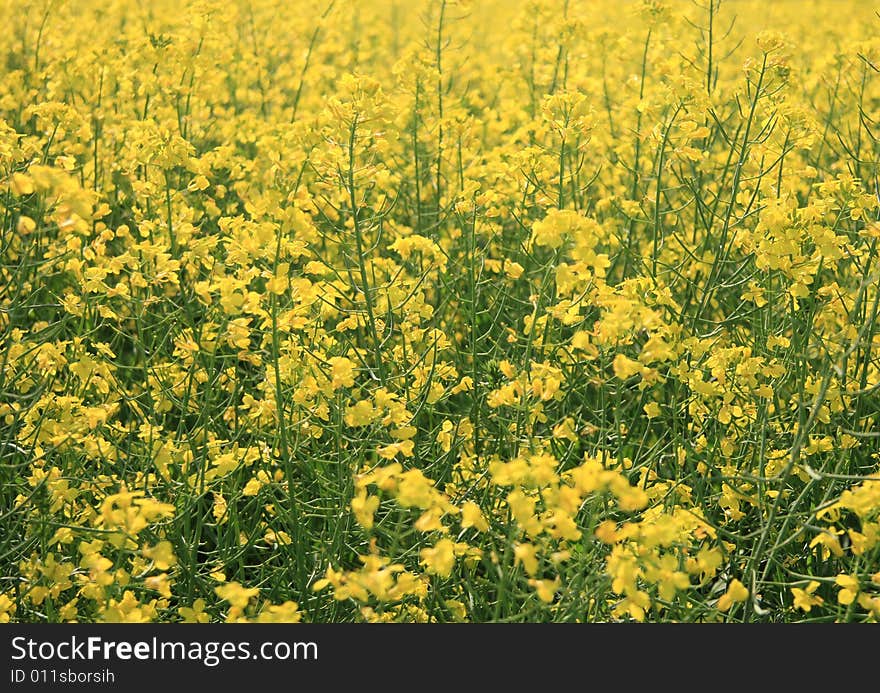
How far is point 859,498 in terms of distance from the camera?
211 centimetres

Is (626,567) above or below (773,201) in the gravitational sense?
below

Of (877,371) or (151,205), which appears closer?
(877,371)

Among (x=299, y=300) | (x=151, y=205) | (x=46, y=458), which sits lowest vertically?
(x=46, y=458)

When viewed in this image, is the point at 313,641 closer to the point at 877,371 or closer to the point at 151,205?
the point at 877,371

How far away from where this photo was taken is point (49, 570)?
100 inches

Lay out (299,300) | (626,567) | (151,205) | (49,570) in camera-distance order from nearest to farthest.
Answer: (626,567) → (49,570) → (299,300) → (151,205)

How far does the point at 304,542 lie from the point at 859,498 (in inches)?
53.8

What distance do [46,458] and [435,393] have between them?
3.53 ft

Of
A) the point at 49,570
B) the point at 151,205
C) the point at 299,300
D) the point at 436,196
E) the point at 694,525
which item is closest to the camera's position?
the point at 694,525

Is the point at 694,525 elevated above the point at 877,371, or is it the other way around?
the point at 877,371

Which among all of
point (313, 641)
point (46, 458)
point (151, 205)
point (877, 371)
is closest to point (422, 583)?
point (313, 641)

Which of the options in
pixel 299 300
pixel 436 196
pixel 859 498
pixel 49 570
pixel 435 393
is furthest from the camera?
pixel 436 196

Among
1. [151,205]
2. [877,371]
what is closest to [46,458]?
[151,205]

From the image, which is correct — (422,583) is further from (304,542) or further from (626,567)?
(626,567)
